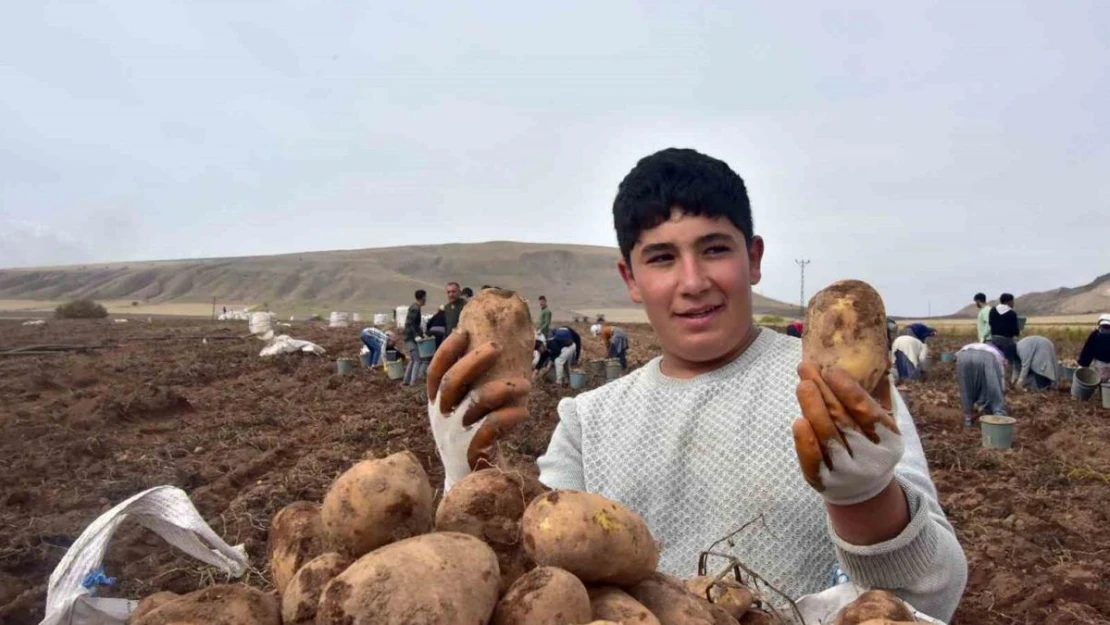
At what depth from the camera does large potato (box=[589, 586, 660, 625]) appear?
140cm

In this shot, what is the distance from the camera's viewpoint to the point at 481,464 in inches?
78.0

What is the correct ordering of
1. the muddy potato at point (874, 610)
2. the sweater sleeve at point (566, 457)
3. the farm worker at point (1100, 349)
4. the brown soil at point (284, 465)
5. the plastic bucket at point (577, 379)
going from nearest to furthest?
the muddy potato at point (874, 610) → the sweater sleeve at point (566, 457) → the brown soil at point (284, 465) → the farm worker at point (1100, 349) → the plastic bucket at point (577, 379)

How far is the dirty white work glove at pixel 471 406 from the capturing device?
1.98 metres

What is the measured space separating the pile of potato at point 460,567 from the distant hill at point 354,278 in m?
68.6

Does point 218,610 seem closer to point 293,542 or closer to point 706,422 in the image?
point 293,542

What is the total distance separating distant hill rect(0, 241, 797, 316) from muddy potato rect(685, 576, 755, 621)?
68667mm

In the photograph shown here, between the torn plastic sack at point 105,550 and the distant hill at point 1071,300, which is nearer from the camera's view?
the torn plastic sack at point 105,550

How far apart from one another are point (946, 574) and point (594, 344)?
895 inches

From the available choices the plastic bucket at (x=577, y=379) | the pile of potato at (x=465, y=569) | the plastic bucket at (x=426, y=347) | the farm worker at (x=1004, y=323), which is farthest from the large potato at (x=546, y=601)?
the farm worker at (x=1004, y=323)

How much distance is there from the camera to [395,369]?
503 inches

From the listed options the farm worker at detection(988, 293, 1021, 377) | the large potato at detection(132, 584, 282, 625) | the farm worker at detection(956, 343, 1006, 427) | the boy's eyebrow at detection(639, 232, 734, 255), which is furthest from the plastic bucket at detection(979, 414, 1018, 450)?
the large potato at detection(132, 584, 282, 625)

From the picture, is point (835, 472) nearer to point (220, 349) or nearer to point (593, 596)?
point (593, 596)

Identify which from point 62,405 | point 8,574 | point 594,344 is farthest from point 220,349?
point 8,574

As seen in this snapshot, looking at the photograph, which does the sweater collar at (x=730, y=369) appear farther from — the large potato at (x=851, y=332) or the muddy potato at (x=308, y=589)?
the muddy potato at (x=308, y=589)
